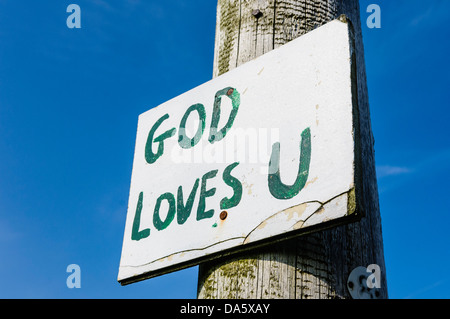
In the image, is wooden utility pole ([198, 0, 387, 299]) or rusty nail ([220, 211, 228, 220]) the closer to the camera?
wooden utility pole ([198, 0, 387, 299])

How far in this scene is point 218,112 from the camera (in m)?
1.82

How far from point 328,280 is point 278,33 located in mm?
929

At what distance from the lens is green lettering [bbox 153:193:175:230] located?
1768 millimetres

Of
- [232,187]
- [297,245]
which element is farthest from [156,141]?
[297,245]

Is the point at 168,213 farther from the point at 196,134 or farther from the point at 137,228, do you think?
the point at 196,134

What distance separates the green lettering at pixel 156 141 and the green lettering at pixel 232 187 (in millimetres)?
376

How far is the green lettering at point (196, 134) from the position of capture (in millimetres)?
1849

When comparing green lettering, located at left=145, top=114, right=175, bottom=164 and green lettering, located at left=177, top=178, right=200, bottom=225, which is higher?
green lettering, located at left=145, top=114, right=175, bottom=164

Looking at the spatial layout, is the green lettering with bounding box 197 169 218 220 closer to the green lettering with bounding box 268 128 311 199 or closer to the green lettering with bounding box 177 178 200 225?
the green lettering with bounding box 177 178 200 225
